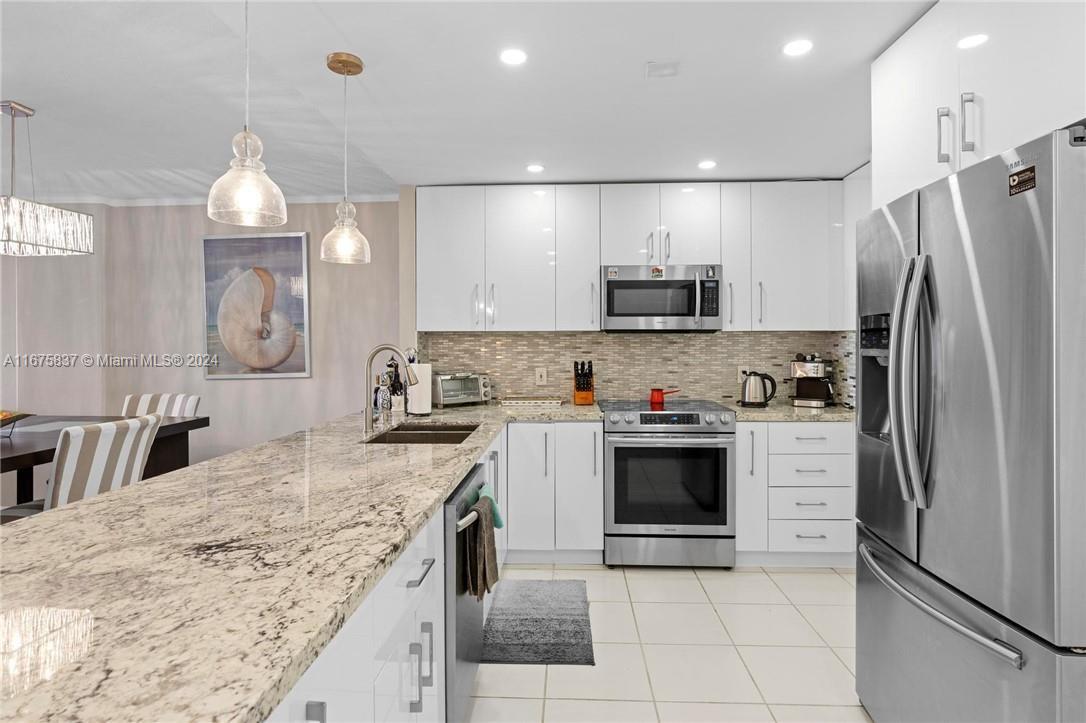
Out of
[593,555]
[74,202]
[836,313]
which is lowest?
[593,555]

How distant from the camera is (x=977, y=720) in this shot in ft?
4.56

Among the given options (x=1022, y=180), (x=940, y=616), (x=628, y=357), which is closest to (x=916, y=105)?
(x=1022, y=180)

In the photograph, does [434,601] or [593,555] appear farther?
[593,555]

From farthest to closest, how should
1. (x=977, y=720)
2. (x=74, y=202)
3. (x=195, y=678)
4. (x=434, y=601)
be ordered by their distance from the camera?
(x=74, y=202)
(x=434, y=601)
(x=977, y=720)
(x=195, y=678)

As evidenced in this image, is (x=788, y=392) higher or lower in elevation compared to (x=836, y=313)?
lower

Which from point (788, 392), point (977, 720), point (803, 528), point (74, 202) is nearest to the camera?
point (977, 720)

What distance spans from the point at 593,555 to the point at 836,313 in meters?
2.12

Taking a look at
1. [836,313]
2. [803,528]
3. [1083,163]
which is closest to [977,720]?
[1083,163]

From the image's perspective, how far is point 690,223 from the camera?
3789 millimetres

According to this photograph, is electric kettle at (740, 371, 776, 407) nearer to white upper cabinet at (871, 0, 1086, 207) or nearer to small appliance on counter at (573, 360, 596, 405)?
small appliance on counter at (573, 360, 596, 405)

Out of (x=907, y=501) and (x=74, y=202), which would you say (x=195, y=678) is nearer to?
(x=907, y=501)

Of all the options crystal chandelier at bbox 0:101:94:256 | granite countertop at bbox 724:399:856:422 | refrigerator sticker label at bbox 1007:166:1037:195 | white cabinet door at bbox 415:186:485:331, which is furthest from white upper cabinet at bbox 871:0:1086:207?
crystal chandelier at bbox 0:101:94:256

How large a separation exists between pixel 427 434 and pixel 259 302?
8.97 ft

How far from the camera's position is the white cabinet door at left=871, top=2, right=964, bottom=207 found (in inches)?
66.4
